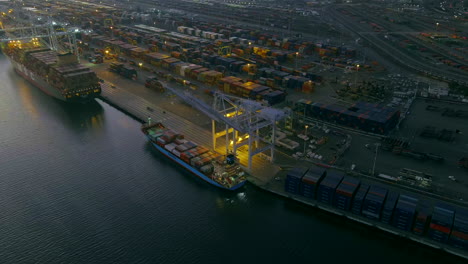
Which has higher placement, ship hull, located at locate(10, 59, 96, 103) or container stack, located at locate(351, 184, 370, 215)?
ship hull, located at locate(10, 59, 96, 103)

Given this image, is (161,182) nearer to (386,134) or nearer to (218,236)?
(218,236)

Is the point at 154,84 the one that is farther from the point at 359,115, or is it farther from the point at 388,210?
the point at 388,210

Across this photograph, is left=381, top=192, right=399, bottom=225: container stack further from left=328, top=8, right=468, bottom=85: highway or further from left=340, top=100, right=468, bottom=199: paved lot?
left=328, top=8, right=468, bottom=85: highway

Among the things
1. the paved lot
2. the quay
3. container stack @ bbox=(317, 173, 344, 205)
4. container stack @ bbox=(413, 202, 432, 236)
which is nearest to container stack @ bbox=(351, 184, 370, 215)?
the quay

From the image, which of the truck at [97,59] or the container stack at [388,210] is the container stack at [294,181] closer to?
the container stack at [388,210]

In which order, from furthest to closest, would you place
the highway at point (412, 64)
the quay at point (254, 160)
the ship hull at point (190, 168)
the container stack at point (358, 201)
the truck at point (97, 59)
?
the truck at point (97, 59) → the highway at point (412, 64) → the ship hull at point (190, 168) → the container stack at point (358, 201) → the quay at point (254, 160)

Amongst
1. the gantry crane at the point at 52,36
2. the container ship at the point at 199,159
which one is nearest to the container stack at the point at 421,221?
the container ship at the point at 199,159

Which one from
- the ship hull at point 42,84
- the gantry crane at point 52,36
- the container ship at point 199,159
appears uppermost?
the gantry crane at point 52,36
